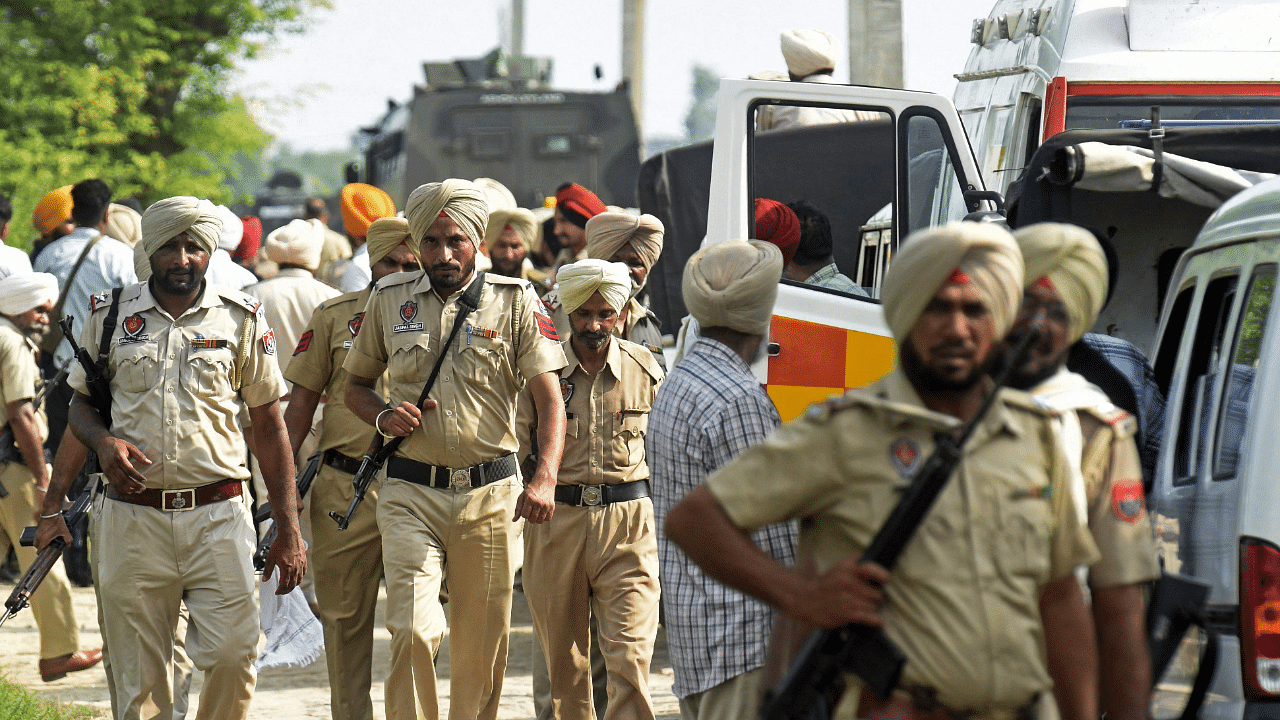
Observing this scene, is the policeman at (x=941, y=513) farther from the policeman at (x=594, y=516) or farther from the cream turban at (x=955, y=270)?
the policeman at (x=594, y=516)

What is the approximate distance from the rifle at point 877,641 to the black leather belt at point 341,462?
3.63 m

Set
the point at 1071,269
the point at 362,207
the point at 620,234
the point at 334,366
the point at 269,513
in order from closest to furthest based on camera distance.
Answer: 1. the point at 1071,269
2. the point at 334,366
3. the point at 269,513
4. the point at 620,234
5. the point at 362,207

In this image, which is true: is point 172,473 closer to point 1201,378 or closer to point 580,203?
point 1201,378

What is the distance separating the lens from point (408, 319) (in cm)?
541

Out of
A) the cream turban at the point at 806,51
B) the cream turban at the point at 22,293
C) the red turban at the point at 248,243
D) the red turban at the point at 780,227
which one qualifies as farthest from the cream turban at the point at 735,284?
the red turban at the point at 248,243

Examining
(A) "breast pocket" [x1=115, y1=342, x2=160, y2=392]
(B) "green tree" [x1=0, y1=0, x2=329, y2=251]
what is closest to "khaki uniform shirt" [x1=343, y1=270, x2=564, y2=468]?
(A) "breast pocket" [x1=115, y1=342, x2=160, y2=392]

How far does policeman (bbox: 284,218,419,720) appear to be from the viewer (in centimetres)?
590

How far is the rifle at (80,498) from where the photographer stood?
5.18 meters

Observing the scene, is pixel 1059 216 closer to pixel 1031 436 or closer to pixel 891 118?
pixel 891 118

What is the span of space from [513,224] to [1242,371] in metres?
5.16

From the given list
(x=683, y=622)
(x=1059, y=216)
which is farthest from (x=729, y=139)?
(x=683, y=622)

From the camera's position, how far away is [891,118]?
231 inches

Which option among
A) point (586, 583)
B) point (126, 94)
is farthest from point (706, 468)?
point (126, 94)

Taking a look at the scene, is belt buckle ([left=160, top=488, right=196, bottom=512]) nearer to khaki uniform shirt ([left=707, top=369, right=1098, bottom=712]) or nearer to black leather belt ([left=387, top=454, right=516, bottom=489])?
black leather belt ([left=387, top=454, right=516, bottom=489])
